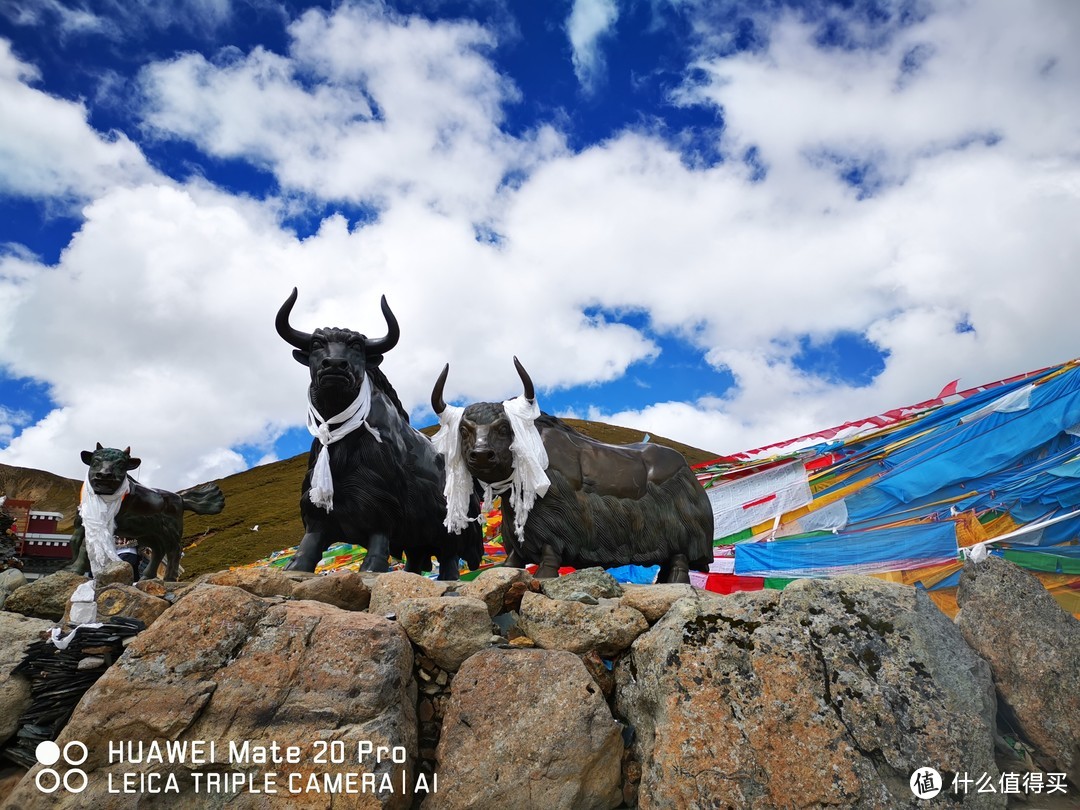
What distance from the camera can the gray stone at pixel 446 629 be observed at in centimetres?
391

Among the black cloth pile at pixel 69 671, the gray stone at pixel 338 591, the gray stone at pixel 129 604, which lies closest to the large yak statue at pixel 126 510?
the gray stone at pixel 129 604

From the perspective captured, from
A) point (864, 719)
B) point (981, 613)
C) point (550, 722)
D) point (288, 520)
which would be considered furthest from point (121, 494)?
point (288, 520)

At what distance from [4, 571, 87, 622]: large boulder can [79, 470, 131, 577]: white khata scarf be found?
4.61 ft

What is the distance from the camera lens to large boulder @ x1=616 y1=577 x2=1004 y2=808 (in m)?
3.15

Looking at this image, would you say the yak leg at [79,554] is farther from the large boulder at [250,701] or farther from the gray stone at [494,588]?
the gray stone at [494,588]

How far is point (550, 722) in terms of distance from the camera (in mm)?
3506

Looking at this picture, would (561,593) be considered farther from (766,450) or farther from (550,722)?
(766,450)

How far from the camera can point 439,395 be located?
6016mm

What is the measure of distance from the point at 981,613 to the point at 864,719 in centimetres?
129

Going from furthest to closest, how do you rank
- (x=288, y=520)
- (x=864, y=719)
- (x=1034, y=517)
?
(x=288, y=520) < (x=1034, y=517) < (x=864, y=719)

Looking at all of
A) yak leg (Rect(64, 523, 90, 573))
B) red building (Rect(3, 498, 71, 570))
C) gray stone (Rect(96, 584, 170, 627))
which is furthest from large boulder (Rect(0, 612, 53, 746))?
red building (Rect(3, 498, 71, 570))

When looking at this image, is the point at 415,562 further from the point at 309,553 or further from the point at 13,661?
the point at 13,661

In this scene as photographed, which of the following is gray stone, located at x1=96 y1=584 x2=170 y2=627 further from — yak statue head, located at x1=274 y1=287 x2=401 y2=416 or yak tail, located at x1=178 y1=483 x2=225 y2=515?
yak tail, located at x1=178 y1=483 x2=225 y2=515

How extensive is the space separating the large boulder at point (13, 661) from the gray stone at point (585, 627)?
118 inches
